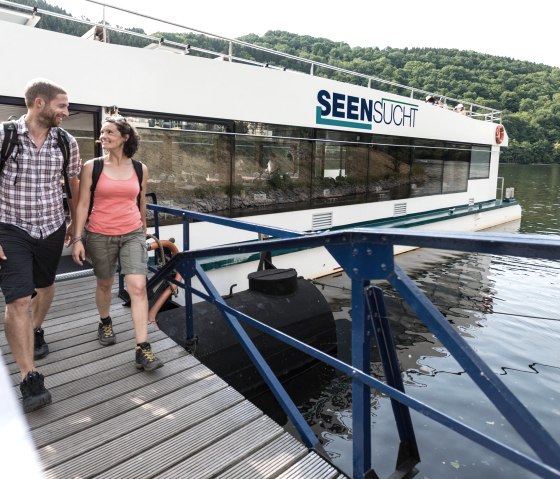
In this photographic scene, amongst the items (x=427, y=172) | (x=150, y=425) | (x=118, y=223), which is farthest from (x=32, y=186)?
(x=427, y=172)

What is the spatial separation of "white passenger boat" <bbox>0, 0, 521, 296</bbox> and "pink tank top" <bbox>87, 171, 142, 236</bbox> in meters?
2.52

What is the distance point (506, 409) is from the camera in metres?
1.45

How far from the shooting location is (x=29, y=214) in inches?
97.5

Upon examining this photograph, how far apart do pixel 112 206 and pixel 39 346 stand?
3.49ft

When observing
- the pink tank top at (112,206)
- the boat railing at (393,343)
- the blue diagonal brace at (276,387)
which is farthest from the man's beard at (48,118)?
the blue diagonal brace at (276,387)

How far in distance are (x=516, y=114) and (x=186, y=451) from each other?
8121cm

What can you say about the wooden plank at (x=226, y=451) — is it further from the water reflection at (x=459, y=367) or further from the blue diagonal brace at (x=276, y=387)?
the water reflection at (x=459, y=367)

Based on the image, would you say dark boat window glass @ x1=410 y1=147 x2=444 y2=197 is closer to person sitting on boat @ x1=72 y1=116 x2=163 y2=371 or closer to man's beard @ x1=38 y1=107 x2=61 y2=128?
person sitting on boat @ x1=72 y1=116 x2=163 y2=371

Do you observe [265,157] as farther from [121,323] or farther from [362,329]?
[362,329]

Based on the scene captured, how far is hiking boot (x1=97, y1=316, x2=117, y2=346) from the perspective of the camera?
3.27 m

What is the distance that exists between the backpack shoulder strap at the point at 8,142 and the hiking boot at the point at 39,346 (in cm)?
122

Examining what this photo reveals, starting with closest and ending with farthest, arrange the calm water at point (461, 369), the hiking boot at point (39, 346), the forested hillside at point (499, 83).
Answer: the hiking boot at point (39, 346) < the calm water at point (461, 369) < the forested hillside at point (499, 83)

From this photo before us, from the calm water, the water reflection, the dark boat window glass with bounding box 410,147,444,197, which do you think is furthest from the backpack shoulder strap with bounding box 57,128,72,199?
the dark boat window glass with bounding box 410,147,444,197

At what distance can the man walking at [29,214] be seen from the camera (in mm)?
2408
